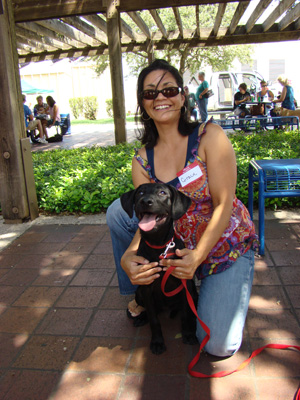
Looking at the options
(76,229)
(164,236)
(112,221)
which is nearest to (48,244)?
(76,229)

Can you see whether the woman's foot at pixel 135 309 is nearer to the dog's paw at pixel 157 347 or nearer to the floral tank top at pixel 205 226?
the dog's paw at pixel 157 347

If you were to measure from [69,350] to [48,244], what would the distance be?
194 centimetres

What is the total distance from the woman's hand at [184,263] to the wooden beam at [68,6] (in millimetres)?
6243

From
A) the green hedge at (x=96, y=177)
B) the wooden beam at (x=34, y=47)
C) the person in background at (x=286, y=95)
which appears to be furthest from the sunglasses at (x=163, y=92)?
the wooden beam at (x=34, y=47)

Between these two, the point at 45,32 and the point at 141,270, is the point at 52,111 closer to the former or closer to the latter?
the point at 45,32

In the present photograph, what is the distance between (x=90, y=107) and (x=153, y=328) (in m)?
27.0

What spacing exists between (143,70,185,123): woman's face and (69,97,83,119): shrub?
87.4ft

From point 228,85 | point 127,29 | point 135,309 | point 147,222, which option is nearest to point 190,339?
point 135,309

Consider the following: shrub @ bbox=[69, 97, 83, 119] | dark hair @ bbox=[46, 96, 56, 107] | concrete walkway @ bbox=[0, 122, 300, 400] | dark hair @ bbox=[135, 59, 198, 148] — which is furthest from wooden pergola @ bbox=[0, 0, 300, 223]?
shrub @ bbox=[69, 97, 83, 119]

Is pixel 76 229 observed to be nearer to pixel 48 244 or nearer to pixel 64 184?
pixel 48 244

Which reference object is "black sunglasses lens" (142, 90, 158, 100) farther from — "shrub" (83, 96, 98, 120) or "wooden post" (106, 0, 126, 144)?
"shrub" (83, 96, 98, 120)

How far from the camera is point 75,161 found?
6891 mm

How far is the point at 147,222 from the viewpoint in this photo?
6.77 feet

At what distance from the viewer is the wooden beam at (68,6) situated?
7.03m
